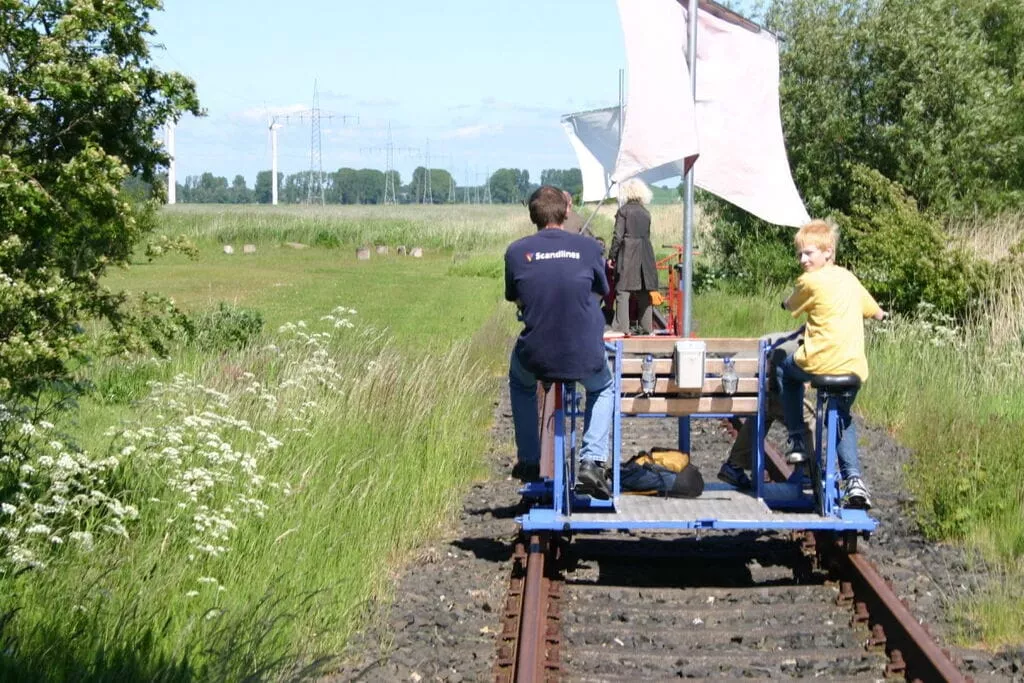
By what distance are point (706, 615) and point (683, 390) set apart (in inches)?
54.7

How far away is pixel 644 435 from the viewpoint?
44.9 ft

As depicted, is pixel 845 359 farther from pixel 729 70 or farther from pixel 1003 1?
pixel 1003 1

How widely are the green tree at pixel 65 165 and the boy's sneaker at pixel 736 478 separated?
3.85m

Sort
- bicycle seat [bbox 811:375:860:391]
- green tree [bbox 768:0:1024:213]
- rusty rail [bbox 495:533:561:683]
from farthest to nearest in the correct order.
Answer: green tree [bbox 768:0:1024:213]
bicycle seat [bbox 811:375:860:391]
rusty rail [bbox 495:533:561:683]

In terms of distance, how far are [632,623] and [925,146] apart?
18.4m

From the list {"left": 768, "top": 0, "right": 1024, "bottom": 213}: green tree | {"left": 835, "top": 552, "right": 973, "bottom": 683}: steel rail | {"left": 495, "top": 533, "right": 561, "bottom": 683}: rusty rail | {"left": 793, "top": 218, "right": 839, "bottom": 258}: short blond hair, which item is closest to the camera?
{"left": 835, "top": 552, "right": 973, "bottom": 683}: steel rail

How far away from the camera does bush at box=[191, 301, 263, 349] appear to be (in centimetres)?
1784

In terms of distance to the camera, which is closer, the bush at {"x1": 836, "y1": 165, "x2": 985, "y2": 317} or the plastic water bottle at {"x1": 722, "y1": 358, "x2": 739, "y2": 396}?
the plastic water bottle at {"x1": 722, "y1": 358, "x2": 739, "y2": 396}

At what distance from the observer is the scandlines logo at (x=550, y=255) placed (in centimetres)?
805

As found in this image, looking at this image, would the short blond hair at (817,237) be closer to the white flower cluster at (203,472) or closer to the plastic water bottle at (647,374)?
the plastic water bottle at (647,374)

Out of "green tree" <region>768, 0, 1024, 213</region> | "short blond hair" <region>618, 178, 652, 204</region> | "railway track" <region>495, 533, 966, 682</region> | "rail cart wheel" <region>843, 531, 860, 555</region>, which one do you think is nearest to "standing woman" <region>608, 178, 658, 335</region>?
"short blond hair" <region>618, 178, 652, 204</region>

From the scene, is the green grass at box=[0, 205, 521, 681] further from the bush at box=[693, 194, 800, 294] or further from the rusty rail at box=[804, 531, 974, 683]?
the bush at box=[693, 194, 800, 294]

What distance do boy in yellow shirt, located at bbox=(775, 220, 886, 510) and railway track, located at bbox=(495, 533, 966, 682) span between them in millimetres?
560

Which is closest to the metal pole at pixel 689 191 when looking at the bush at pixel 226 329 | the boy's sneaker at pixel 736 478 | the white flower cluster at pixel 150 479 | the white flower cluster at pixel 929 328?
the boy's sneaker at pixel 736 478
